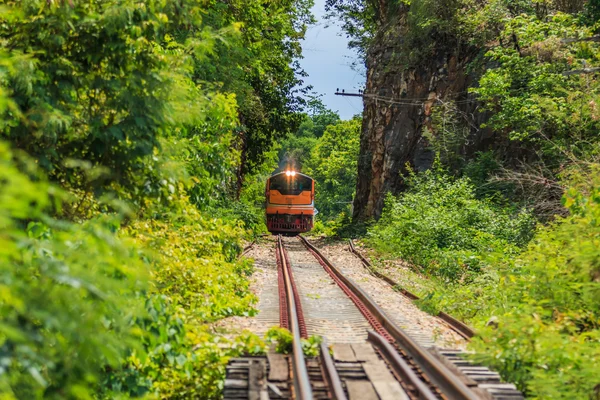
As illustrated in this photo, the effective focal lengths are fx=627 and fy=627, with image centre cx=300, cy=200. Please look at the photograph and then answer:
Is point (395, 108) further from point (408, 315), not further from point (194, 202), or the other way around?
point (194, 202)

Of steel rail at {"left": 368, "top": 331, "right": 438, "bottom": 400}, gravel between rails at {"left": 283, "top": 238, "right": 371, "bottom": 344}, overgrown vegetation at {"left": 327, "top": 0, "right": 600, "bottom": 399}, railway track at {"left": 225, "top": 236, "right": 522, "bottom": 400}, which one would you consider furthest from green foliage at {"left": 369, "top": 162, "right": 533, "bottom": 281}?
steel rail at {"left": 368, "top": 331, "right": 438, "bottom": 400}

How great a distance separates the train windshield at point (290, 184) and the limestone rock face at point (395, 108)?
3246 mm

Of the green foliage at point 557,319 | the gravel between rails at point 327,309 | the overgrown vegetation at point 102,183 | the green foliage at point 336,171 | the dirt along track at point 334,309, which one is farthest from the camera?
the green foliage at point 336,171

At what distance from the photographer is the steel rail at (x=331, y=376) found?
5832 millimetres

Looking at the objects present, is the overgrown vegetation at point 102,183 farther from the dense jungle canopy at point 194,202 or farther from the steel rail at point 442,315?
the steel rail at point 442,315

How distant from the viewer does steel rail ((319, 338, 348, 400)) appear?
5832 mm

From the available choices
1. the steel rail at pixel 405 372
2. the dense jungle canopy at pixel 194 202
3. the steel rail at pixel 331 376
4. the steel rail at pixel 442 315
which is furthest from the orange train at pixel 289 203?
the steel rail at pixel 331 376

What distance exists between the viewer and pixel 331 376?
248 inches

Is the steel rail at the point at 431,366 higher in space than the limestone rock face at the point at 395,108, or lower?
lower

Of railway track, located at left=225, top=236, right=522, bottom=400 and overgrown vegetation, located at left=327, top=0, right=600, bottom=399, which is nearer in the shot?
railway track, located at left=225, top=236, right=522, bottom=400

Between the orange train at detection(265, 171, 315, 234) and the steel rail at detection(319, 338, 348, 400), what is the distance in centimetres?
2519

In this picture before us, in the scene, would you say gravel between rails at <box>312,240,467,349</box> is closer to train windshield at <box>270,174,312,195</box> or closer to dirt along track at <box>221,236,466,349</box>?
dirt along track at <box>221,236,466,349</box>

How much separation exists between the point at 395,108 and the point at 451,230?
45.2ft

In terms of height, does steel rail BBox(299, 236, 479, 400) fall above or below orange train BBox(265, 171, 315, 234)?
above
